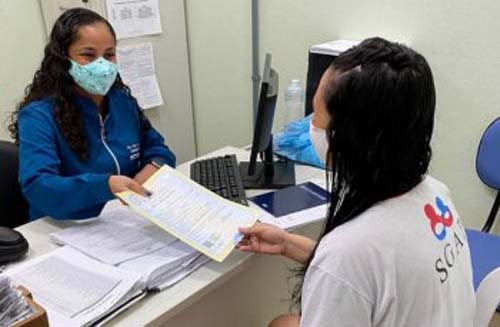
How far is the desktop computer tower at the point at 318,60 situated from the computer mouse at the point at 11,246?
123 centimetres

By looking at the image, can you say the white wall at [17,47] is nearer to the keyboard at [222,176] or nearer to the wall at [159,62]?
the wall at [159,62]

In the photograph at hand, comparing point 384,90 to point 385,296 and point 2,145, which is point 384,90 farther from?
point 2,145

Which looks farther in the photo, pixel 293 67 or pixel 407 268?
pixel 293 67

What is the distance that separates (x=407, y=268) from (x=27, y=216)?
1.24 m

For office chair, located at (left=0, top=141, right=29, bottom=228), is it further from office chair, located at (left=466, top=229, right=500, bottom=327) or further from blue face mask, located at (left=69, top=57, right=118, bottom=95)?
office chair, located at (left=466, top=229, right=500, bottom=327)

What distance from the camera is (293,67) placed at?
2324mm

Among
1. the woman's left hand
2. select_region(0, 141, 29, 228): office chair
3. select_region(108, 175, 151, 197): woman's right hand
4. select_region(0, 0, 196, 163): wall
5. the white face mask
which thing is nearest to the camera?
the white face mask

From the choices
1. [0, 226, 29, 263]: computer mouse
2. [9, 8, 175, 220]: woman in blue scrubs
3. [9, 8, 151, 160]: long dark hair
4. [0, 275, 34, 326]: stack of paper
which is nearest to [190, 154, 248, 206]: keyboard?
[9, 8, 175, 220]: woman in blue scrubs

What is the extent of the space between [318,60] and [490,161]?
0.79 metres

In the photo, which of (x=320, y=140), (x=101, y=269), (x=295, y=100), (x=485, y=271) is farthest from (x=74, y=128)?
(x=485, y=271)

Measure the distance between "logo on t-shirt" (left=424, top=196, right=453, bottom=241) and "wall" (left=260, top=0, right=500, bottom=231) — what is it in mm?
1128

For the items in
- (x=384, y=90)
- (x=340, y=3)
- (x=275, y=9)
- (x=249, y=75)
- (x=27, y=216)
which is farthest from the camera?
(x=249, y=75)

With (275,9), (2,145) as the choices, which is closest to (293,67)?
(275,9)

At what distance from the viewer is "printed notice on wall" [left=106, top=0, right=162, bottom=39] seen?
2.25 m
